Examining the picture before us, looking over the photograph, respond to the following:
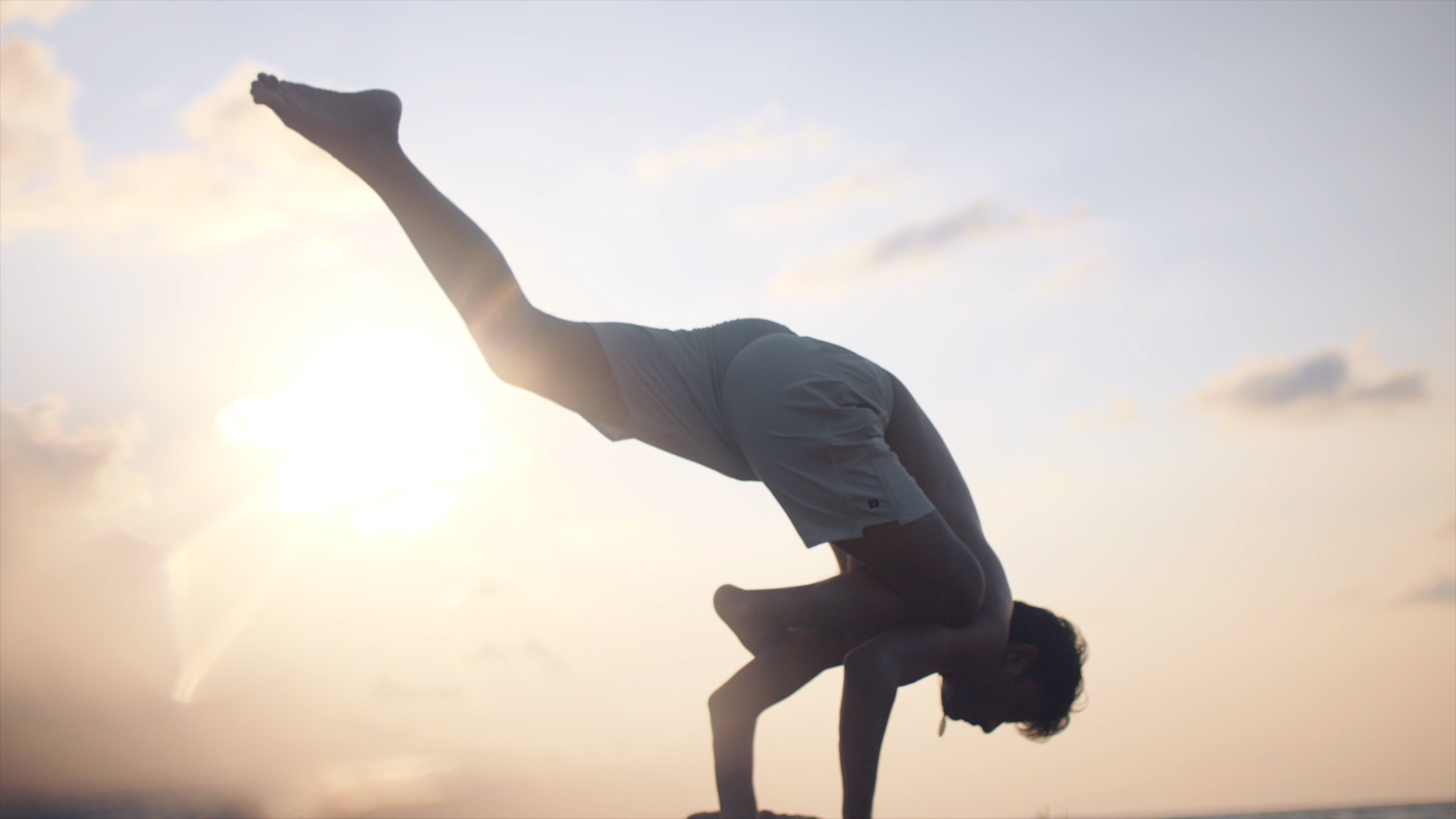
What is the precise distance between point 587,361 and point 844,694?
3.23ft

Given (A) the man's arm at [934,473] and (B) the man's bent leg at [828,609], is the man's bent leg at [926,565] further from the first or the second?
(A) the man's arm at [934,473]

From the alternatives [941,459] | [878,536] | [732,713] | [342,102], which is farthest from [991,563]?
[342,102]

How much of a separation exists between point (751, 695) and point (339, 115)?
1.75 meters

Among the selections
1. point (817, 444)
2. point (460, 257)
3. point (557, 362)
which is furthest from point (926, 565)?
point (460, 257)

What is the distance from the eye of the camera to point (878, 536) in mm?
2279

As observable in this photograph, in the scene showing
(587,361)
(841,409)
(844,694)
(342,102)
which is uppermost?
(342,102)

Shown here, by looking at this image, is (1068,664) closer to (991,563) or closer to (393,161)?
(991,563)

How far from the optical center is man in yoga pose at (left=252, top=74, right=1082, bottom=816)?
2279mm

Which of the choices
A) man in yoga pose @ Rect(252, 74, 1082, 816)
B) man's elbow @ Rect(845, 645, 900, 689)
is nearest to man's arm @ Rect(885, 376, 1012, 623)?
man in yoga pose @ Rect(252, 74, 1082, 816)

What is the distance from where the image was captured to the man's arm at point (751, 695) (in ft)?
8.15

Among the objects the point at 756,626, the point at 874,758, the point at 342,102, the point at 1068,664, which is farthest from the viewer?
the point at 1068,664

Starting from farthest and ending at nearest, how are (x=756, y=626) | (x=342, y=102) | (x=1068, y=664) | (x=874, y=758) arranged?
1. (x=1068, y=664)
2. (x=756, y=626)
3. (x=342, y=102)
4. (x=874, y=758)

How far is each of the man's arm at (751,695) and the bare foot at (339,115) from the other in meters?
1.58

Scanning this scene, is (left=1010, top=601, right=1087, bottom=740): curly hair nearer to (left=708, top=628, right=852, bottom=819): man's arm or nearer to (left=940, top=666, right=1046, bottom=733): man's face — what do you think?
(left=940, top=666, right=1046, bottom=733): man's face
